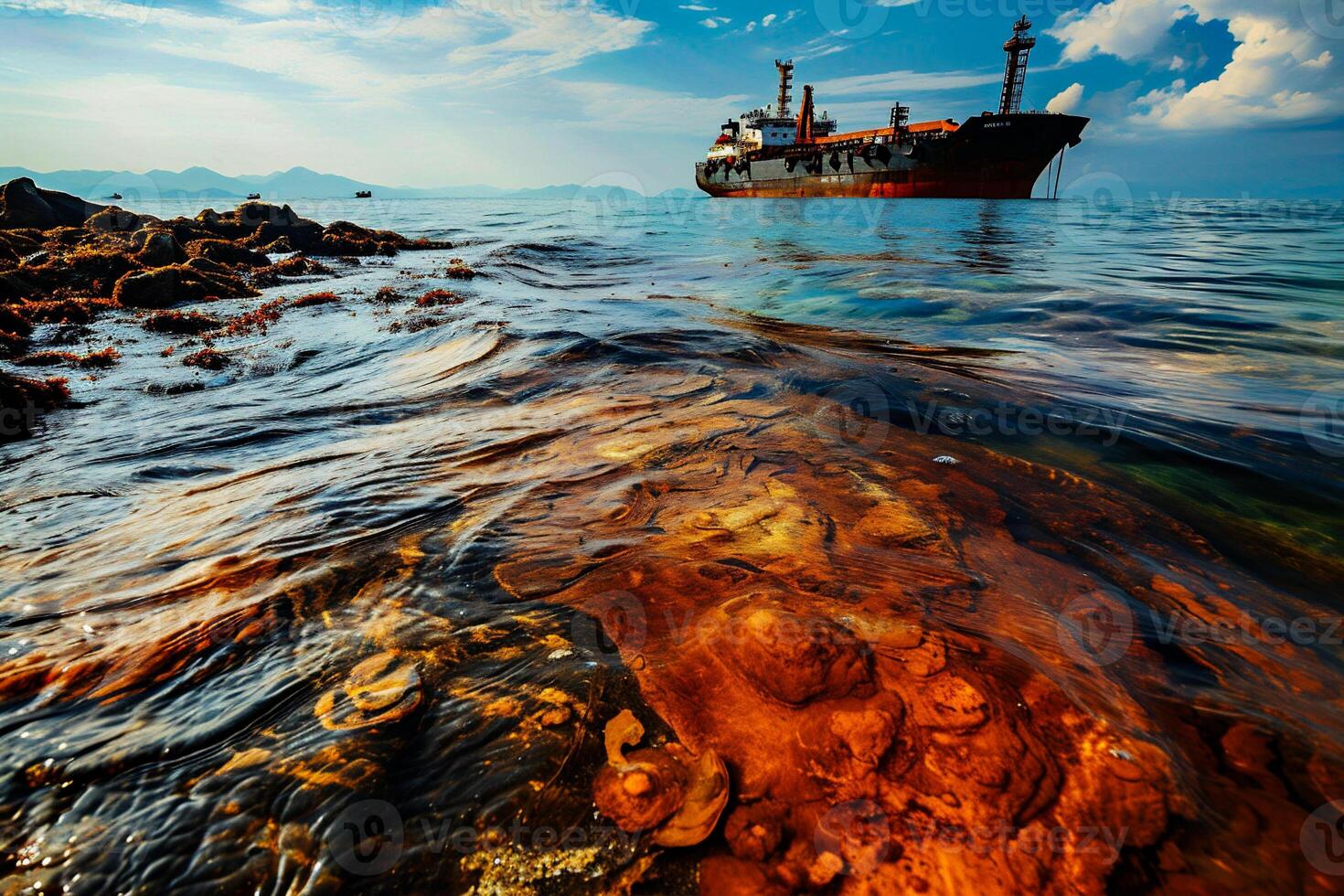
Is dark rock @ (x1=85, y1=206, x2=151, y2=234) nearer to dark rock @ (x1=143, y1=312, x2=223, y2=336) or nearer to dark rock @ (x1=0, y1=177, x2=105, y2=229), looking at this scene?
dark rock @ (x1=0, y1=177, x2=105, y2=229)

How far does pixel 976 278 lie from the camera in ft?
45.3

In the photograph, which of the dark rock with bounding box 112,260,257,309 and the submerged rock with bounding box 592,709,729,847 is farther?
the dark rock with bounding box 112,260,257,309

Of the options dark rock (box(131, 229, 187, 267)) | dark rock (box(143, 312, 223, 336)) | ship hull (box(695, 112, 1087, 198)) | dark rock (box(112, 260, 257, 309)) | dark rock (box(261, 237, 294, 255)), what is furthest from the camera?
ship hull (box(695, 112, 1087, 198))

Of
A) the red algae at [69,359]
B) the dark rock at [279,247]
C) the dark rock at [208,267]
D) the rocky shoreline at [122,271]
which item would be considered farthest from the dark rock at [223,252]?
the red algae at [69,359]

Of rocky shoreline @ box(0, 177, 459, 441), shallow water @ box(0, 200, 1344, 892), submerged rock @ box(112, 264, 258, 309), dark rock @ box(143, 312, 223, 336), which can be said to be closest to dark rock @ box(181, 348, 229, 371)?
rocky shoreline @ box(0, 177, 459, 441)

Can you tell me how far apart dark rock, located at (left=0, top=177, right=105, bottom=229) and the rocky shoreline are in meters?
0.03

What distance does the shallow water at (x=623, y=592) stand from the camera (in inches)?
65.5

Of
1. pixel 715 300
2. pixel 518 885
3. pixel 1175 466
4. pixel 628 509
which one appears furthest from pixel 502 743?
pixel 715 300

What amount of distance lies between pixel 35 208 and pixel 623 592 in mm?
29377

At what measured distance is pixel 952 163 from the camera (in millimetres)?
51906

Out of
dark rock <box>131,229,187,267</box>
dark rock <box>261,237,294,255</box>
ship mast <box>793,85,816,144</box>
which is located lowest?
dark rock <box>131,229,187,267</box>

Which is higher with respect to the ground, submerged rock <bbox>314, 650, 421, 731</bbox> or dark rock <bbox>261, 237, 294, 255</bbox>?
dark rock <bbox>261, 237, 294, 255</bbox>

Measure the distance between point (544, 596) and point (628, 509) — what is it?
928mm

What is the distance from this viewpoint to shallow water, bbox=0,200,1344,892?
166 cm
